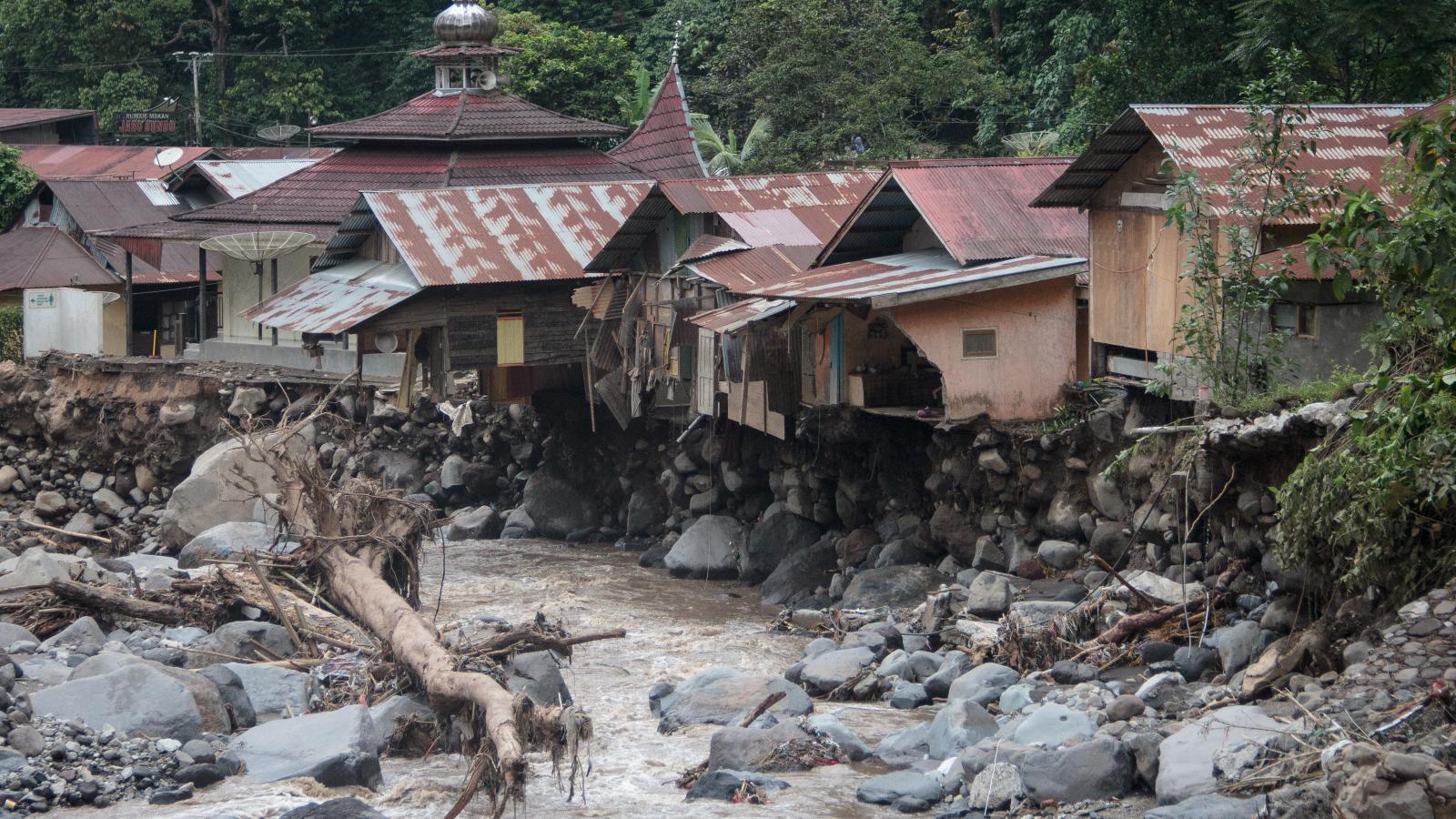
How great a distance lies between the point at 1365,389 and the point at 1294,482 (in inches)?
43.0

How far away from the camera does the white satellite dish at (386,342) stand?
84.7 feet

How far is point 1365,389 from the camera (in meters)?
13.6

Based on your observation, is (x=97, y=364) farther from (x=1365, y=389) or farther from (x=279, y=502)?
(x=1365, y=389)

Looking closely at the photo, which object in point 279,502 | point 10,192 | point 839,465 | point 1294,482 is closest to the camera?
point 1294,482

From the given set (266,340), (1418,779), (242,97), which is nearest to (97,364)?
(266,340)

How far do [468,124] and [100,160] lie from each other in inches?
602

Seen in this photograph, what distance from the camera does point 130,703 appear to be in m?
13.9

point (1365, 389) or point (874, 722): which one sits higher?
point (1365, 389)

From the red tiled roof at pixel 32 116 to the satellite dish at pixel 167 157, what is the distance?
17.7 feet

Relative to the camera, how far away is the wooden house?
53.4 feet

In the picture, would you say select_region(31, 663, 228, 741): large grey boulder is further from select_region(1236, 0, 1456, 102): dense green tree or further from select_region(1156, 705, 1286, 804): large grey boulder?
select_region(1236, 0, 1456, 102): dense green tree

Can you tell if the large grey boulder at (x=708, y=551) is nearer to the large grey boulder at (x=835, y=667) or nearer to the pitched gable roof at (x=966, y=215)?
the pitched gable roof at (x=966, y=215)

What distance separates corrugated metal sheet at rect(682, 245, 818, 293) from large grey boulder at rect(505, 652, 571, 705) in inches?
290

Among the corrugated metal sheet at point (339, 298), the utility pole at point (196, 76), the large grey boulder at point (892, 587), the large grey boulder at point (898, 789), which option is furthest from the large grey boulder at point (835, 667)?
the utility pole at point (196, 76)
